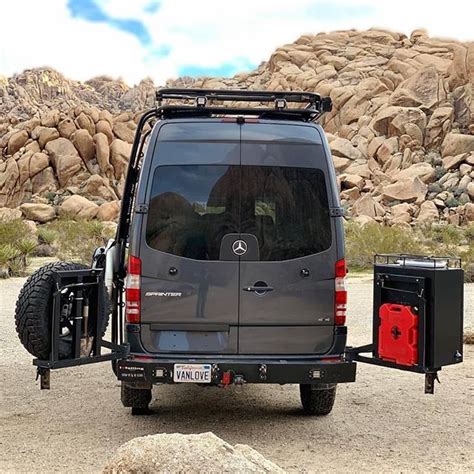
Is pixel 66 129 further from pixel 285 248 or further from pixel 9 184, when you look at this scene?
pixel 285 248

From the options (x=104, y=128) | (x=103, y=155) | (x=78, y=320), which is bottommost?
(x=78, y=320)

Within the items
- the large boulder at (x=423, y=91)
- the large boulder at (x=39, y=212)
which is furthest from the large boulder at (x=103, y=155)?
the large boulder at (x=423, y=91)

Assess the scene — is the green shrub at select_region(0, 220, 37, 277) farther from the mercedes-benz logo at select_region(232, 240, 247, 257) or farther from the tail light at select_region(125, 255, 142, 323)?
the mercedes-benz logo at select_region(232, 240, 247, 257)

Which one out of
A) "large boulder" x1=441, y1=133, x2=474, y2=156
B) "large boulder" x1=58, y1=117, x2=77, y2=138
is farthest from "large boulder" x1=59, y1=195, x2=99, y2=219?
Answer: "large boulder" x1=441, y1=133, x2=474, y2=156

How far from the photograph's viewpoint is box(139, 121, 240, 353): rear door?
19.7ft

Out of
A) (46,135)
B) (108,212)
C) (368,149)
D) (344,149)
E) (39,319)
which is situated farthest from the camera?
(344,149)

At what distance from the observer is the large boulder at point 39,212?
50.2 meters

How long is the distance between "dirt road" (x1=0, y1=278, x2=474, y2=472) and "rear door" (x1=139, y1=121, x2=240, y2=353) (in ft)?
3.14

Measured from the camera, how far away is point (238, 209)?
242 inches

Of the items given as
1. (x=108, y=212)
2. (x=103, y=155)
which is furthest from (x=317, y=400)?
(x=103, y=155)

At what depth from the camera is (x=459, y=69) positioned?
210 feet

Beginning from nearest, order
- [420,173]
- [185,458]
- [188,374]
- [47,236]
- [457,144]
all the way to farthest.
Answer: [185,458]
[188,374]
[47,236]
[420,173]
[457,144]

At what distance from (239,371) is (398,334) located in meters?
1.27

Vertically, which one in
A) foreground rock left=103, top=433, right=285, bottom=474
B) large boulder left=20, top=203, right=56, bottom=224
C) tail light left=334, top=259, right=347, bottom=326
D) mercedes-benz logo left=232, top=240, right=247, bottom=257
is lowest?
foreground rock left=103, top=433, right=285, bottom=474
